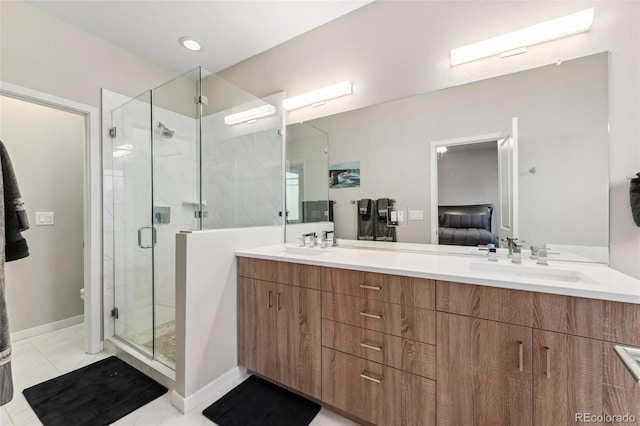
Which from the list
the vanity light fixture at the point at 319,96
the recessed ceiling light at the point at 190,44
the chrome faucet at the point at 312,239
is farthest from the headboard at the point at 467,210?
the recessed ceiling light at the point at 190,44

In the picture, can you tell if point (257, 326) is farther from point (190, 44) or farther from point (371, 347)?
point (190, 44)

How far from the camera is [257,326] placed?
65.7 inches

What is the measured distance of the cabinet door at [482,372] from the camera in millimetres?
964

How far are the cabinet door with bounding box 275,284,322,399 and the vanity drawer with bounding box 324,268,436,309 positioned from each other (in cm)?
17

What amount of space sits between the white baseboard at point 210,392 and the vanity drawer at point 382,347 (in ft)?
2.57

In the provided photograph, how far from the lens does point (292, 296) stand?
153cm

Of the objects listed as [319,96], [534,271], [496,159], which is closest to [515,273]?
[534,271]

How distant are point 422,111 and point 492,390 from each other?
60.6 inches

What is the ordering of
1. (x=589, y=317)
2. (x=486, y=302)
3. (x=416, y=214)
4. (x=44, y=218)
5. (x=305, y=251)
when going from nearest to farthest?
(x=589, y=317) < (x=486, y=302) < (x=416, y=214) < (x=305, y=251) < (x=44, y=218)

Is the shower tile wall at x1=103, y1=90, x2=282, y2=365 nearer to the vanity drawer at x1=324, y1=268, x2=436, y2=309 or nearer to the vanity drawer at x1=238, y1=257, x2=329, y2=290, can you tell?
the vanity drawer at x1=238, y1=257, x2=329, y2=290

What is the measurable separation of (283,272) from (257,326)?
442 mm

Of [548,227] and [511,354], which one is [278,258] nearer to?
[511,354]

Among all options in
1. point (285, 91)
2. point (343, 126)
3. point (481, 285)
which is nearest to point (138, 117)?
point (285, 91)

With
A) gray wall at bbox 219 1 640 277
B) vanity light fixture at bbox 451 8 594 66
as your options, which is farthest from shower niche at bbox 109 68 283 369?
vanity light fixture at bbox 451 8 594 66
